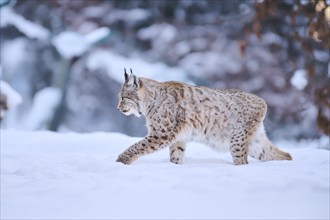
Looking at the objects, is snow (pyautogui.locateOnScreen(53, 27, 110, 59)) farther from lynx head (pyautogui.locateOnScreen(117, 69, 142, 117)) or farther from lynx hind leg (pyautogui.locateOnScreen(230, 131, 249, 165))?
lynx hind leg (pyautogui.locateOnScreen(230, 131, 249, 165))

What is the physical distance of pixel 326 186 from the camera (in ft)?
9.96

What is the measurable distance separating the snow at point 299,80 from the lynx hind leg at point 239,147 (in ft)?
14.0

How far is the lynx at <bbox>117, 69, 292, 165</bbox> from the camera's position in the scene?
13.2 ft

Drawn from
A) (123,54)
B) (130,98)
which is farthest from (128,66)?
(130,98)

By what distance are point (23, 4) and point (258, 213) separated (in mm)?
7341

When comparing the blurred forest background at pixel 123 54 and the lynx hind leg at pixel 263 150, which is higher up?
the blurred forest background at pixel 123 54

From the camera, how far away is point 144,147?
3.93 metres

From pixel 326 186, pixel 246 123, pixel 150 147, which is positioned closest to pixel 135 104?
pixel 150 147

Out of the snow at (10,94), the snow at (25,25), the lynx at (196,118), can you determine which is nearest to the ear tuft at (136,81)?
the lynx at (196,118)

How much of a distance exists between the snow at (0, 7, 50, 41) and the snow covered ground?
5.62 m

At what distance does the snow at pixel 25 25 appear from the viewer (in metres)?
9.04

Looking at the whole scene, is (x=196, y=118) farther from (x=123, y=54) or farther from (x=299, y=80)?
(x=123, y=54)

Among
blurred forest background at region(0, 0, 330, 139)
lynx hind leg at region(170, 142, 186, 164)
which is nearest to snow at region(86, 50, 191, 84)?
blurred forest background at region(0, 0, 330, 139)

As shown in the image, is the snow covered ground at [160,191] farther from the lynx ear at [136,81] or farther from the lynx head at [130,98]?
the lynx ear at [136,81]
